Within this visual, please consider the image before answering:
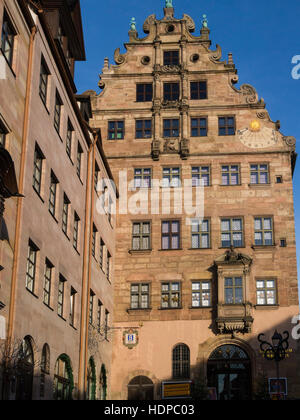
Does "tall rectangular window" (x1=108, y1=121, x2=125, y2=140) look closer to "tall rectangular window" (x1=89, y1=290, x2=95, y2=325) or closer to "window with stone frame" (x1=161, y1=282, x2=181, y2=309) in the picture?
"window with stone frame" (x1=161, y1=282, x2=181, y2=309)

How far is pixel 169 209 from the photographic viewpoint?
3997cm

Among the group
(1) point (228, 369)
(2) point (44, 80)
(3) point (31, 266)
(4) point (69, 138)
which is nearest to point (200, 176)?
(1) point (228, 369)

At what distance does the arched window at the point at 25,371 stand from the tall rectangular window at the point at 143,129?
21398mm

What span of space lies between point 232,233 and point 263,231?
5.67ft

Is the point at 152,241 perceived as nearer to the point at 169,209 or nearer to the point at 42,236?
the point at 169,209

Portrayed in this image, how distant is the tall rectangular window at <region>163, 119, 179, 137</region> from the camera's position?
41.8 meters

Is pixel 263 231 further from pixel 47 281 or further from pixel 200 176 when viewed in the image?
pixel 47 281

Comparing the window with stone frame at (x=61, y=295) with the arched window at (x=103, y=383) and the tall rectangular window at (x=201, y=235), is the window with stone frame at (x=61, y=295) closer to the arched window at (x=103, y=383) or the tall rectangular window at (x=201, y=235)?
the arched window at (x=103, y=383)

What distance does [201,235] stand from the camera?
3944 cm

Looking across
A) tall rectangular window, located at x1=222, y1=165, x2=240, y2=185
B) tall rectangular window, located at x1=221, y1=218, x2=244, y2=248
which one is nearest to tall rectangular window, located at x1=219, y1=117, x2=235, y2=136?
tall rectangular window, located at x1=222, y1=165, x2=240, y2=185

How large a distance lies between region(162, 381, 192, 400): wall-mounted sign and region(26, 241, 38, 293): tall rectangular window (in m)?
15.7

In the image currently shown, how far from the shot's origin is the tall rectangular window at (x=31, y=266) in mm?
22719
